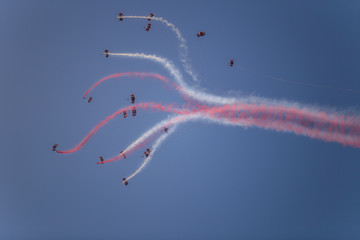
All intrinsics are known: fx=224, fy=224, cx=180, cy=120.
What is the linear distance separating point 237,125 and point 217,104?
4.82 ft

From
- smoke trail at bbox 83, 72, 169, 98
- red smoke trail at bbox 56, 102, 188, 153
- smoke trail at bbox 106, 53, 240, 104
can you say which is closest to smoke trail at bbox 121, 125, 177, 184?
red smoke trail at bbox 56, 102, 188, 153

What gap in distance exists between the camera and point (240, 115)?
36.3ft

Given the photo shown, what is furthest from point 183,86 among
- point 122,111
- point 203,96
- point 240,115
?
point 122,111

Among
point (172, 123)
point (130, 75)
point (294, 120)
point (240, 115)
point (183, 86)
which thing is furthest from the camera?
point (130, 75)

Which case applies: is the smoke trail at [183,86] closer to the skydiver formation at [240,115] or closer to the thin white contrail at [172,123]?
the skydiver formation at [240,115]

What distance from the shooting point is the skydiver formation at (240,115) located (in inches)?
423

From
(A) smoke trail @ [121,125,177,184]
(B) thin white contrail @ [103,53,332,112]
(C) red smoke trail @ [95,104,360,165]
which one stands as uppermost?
(B) thin white contrail @ [103,53,332,112]

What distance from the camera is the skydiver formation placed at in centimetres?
1073

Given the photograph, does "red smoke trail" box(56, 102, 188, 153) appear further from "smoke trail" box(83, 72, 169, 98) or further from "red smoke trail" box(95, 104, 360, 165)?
"smoke trail" box(83, 72, 169, 98)

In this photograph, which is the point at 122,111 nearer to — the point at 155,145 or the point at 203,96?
the point at 155,145

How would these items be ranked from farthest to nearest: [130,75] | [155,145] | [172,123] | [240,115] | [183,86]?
[130,75], [155,145], [172,123], [183,86], [240,115]

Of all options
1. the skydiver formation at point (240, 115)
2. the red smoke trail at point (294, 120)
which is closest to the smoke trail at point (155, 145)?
the skydiver formation at point (240, 115)

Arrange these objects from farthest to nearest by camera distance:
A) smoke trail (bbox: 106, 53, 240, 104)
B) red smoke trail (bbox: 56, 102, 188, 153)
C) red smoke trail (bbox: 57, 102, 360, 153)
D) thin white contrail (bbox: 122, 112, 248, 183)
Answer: red smoke trail (bbox: 56, 102, 188, 153) → thin white contrail (bbox: 122, 112, 248, 183) → smoke trail (bbox: 106, 53, 240, 104) → red smoke trail (bbox: 57, 102, 360, 153)

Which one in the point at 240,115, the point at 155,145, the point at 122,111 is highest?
the point at 122,111
